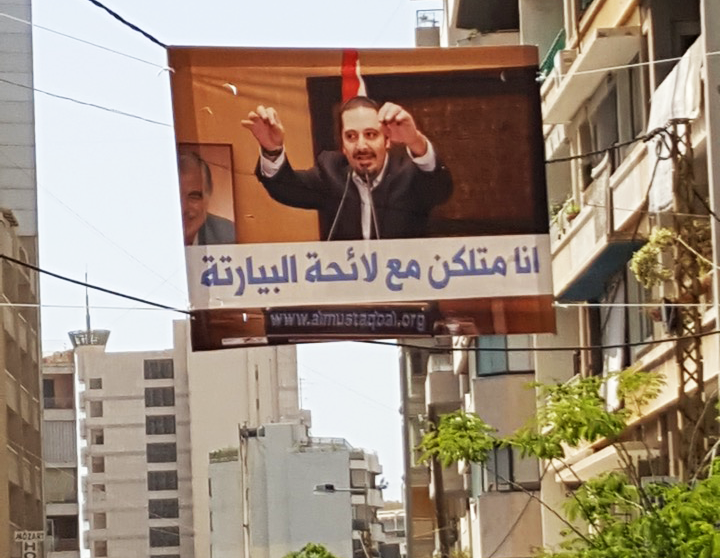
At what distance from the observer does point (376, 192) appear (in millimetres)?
14883

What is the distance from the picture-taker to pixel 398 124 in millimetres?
15000

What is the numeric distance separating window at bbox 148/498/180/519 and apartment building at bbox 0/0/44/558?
265 feet

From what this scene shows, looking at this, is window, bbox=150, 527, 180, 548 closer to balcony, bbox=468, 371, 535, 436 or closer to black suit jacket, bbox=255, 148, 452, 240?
balcony, bbox=468, 371, 535, 436

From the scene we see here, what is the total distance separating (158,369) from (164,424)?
3936mm

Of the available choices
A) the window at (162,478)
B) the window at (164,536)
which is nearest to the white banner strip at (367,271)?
the window at (164,536)

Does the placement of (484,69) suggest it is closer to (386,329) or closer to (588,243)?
(386,329)

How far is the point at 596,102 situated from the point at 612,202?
362cm

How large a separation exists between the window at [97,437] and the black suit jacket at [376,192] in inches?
5068

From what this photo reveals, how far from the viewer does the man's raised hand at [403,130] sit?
14.9 meters

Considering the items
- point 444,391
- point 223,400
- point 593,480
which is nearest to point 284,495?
point 223,400

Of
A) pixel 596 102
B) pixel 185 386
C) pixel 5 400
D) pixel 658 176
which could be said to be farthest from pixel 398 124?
pixel 185 386

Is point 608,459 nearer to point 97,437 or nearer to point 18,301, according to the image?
point 18,301

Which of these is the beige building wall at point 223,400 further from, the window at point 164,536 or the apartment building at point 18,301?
the apartment building at point 18,301

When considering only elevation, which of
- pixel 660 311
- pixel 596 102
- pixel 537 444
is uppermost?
pixel 596 102
